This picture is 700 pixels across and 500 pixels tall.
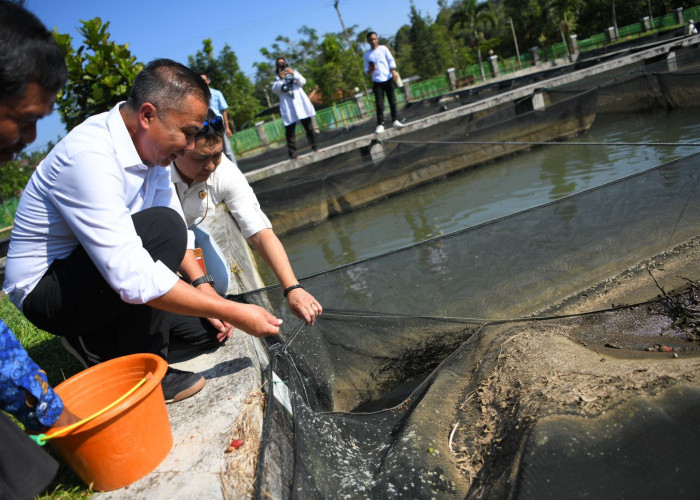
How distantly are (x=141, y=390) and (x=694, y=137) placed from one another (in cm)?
888

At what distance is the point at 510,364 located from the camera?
2402 mm

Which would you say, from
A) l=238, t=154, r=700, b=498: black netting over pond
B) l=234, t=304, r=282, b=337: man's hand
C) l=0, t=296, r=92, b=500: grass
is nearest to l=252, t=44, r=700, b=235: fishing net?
l=0, t=296, r=92, b=500: grass

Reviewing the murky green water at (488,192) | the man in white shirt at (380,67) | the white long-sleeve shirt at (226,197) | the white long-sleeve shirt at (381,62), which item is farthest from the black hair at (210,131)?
the white long-sleeve shirt at (381,62)

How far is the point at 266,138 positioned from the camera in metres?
23.6

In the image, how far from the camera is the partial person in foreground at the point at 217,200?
2398 mm

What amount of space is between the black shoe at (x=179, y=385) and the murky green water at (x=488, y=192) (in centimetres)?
414

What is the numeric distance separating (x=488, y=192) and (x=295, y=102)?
363 cm

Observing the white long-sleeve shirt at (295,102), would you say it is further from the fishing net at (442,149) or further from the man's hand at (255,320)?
the man's hand at (255,320)

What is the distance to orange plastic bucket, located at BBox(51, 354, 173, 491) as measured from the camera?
5.08 ft

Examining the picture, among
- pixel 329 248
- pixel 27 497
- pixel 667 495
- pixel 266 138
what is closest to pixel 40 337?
pixel 27 497

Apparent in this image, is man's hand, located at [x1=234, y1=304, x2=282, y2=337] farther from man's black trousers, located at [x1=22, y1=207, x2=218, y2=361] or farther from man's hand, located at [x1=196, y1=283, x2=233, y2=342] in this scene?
man's hand, located at [x1=196, y1=283, x2=233, y2=342]

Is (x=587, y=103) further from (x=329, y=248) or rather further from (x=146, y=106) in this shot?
(x=146, y=106)

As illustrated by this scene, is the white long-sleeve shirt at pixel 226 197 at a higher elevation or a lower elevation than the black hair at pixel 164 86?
lower

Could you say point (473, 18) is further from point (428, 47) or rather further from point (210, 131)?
point (210, 131)
